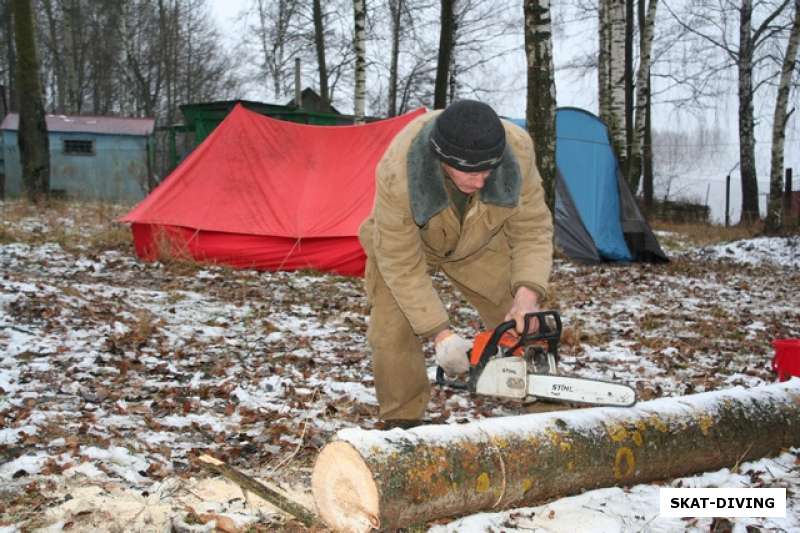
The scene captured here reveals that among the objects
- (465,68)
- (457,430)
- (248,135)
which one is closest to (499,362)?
(457,430)

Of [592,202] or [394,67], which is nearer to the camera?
[592,202]

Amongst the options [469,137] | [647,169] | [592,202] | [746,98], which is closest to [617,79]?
[592,202]

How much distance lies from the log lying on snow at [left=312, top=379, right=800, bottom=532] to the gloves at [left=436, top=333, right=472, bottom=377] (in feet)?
0.84

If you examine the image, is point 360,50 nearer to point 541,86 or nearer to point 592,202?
point 592,202

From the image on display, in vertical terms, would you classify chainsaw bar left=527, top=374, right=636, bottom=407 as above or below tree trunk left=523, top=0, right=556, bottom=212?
below

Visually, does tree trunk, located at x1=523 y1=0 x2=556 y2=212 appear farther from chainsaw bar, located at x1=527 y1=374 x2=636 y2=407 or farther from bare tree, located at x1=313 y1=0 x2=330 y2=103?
bare tree, located at x1=313 y1=0 x2=330 y2=103

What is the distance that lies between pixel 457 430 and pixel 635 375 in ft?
8.44

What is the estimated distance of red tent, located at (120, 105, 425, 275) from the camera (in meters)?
8.70

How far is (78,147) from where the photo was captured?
25.2 meters

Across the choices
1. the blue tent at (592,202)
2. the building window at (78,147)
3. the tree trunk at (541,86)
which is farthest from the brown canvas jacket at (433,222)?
the building window at (78,147)

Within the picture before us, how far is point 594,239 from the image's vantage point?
1070 centimetres

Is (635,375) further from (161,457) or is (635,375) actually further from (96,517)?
(96,517)

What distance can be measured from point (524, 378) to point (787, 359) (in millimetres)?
2115

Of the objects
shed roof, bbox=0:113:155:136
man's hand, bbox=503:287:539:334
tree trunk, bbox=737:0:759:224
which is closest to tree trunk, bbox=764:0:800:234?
tree trunk, bbox=737:0:759:224
